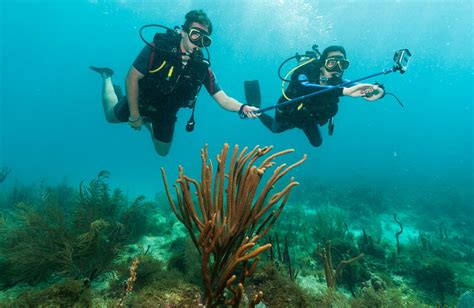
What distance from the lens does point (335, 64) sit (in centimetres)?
622

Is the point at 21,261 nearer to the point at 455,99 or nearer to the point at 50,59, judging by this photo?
the point at 50,59

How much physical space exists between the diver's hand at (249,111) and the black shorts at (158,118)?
78.7 inches

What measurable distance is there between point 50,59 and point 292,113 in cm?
11588

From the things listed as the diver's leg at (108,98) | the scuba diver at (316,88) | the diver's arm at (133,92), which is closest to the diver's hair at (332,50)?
the scuba diver at (316,88)

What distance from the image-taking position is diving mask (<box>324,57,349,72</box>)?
6.16 meters

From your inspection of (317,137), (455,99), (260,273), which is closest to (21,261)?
(260,273)

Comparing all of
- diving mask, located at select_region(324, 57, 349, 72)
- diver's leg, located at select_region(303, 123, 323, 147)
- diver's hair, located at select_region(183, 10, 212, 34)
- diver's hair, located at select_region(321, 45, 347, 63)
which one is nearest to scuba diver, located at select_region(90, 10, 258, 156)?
diver's hair, located at select_region(183, 10, 212, 34)

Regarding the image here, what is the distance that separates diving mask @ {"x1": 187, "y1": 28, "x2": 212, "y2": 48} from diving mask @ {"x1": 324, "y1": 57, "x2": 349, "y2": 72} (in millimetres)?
2970

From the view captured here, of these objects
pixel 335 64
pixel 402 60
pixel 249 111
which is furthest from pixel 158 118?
pixel 402 60

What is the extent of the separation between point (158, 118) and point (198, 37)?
7.67 feet

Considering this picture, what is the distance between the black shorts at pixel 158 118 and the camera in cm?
648

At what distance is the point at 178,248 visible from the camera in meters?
6.33

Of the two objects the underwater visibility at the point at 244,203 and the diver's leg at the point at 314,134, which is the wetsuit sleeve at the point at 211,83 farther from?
the diver's leg at the point at 314,134

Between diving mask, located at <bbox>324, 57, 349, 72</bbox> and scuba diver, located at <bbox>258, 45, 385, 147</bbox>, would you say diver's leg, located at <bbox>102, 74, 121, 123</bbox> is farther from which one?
diving mask, located at <bbox>324, 57, 349, 72</bbox>
